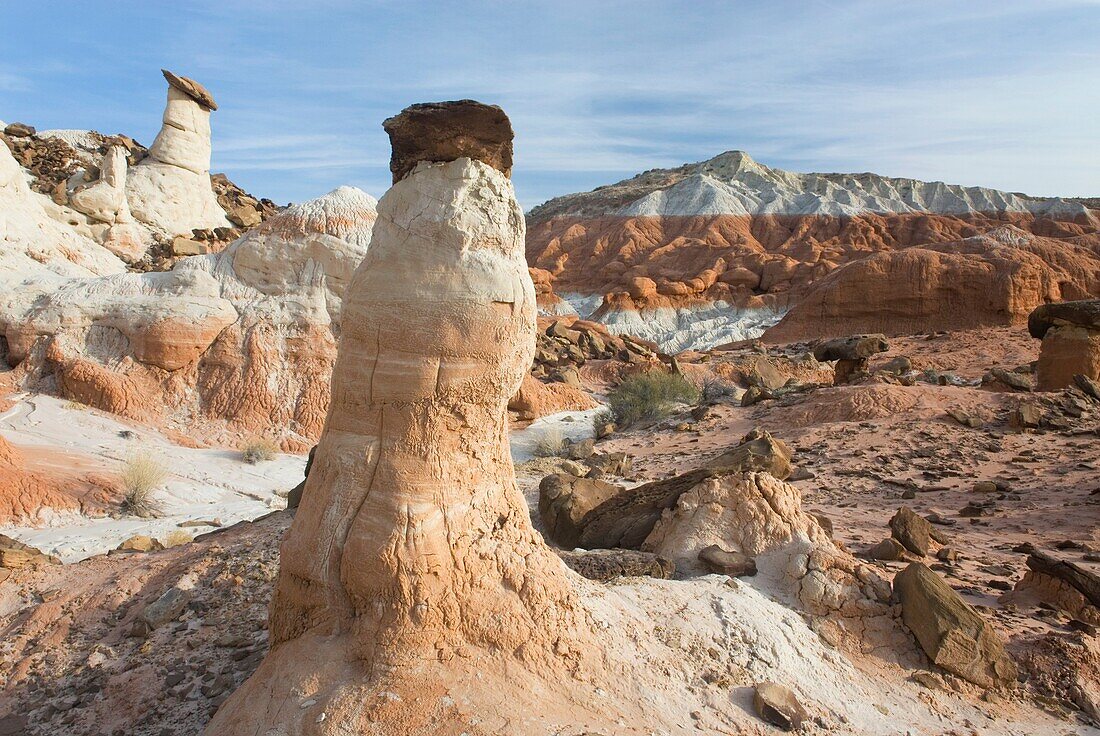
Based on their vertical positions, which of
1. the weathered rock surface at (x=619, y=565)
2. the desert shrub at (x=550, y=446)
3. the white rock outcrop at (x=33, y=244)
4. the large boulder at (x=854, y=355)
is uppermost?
the white rock outcrop at (x=33, y=244)

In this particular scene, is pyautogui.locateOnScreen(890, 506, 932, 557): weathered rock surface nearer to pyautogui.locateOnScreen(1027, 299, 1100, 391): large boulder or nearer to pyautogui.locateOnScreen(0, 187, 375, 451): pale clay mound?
pyautogui.locateOnScreen(0, 187, 375, 451): pale clay mound


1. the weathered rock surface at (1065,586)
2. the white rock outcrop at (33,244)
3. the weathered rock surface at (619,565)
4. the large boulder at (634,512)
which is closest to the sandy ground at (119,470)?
the white rock outcrop at (33,244)

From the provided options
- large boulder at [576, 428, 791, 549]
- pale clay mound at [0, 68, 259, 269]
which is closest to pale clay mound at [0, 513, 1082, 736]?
large boulder at [576, 428, 791, 549]

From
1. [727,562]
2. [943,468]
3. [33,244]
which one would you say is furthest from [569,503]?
[33,244]

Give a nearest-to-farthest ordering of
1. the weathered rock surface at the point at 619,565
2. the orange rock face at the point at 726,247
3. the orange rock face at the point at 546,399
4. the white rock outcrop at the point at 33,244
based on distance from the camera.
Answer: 1. the weathered rock surface at the point at 619,565
2. the white rock outcrop at the point at 33,244
3. the orange rock face at the point at 546,399
4. the orange rock face at the point at 726,247

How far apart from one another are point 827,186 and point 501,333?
189 ft

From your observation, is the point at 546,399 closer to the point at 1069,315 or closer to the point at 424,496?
the point at 1069,315

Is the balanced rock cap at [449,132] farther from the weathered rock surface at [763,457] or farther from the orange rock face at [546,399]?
the orange rock face at [546,399]

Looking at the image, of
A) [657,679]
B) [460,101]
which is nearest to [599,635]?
[657,679]

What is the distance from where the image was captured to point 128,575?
4715 millimetres

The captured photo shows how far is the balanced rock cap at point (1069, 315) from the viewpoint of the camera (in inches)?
455

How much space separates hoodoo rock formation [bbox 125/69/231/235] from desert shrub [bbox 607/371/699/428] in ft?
41.9

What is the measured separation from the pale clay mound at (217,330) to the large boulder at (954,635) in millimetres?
8049

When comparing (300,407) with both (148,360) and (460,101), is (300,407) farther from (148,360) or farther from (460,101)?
(460,101)
